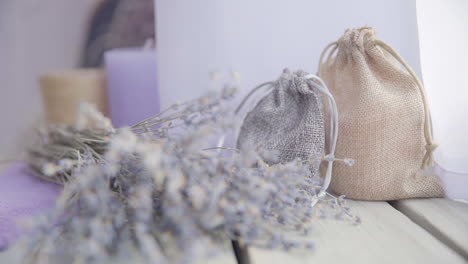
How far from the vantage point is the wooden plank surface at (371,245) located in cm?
39

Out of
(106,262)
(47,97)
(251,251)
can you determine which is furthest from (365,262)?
(47,97)

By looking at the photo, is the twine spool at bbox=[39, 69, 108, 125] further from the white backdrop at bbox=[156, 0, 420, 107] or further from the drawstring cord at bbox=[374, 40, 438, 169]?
the drawstring cord at bbox=[374, 40, 438, 169]

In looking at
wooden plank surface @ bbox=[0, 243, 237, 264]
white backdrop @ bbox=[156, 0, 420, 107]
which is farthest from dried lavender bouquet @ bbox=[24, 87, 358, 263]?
white backdrop @ bbox=[156, 0, 420, 107]

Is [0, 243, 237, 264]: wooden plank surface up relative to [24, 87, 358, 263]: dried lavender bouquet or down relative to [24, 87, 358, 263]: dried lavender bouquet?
down

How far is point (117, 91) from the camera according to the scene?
89 centimetres

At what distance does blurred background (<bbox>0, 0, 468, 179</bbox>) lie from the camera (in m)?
0.56

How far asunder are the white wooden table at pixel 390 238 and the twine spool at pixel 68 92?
0.53 m

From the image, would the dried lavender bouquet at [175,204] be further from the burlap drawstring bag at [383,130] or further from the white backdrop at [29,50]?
the white backdrop at [29,50]

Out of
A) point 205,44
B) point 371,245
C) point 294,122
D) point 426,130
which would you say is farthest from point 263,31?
point 371,245

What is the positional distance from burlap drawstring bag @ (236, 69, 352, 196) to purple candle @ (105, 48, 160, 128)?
1.12 ft

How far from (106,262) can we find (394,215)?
1.23 ft

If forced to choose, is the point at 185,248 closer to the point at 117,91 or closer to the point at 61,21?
the point at 117,91

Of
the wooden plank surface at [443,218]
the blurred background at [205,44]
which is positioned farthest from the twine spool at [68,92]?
the wooden plank surface at [443,218]

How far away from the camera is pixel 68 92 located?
898 millimetres
